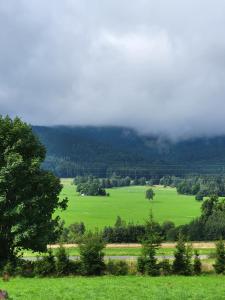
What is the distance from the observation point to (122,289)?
40750mm

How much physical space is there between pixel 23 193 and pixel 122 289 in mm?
17508

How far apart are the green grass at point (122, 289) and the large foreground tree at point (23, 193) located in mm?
5535

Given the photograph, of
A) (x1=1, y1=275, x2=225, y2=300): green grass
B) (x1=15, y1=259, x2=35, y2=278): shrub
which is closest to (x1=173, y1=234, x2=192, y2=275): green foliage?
(x1=1, y1=275, x2=225, y2=300): green grass

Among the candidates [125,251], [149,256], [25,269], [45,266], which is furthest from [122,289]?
[125,251]

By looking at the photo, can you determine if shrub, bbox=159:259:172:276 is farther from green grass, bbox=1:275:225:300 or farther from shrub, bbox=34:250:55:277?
shrub, bbox=34:250:55:277

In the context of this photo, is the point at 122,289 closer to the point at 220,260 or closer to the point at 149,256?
the point at 149,256

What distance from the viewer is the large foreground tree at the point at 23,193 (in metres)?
52.2

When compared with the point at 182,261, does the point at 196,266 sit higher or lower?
lower

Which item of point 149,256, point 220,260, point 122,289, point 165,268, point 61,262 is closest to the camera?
point 122,289

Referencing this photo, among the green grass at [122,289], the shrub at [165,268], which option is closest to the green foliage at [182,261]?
the shrub at [165,268]

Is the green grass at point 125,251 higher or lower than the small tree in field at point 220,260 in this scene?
lower

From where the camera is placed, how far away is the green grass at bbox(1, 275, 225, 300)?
3681 cm

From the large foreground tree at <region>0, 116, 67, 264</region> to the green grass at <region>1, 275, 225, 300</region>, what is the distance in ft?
18.2

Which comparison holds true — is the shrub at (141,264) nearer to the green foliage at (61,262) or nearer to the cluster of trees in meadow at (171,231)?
the green foliage at (61,262)
